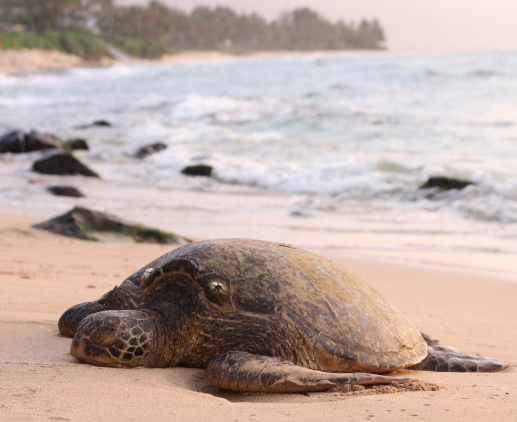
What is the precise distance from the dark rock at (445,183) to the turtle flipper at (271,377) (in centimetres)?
803

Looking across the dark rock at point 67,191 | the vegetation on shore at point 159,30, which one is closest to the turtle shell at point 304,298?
the dark rock at point 67,191

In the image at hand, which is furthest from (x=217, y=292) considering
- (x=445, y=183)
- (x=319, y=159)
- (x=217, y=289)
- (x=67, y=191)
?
(x=319, y=159)

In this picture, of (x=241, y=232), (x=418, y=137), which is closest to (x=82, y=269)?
(x=241, y=232)

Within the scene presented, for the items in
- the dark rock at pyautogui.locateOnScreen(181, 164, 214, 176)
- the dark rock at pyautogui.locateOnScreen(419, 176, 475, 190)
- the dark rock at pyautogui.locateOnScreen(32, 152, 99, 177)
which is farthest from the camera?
the dark rock at pyautogui.locateOnScreen(181, 164, 214, 176)

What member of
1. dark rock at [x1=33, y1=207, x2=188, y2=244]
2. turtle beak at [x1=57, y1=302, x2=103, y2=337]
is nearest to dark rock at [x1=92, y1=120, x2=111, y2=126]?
dark rock at [x1=33, y1=207, x2=188, y2=244]

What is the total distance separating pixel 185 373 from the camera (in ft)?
9.53

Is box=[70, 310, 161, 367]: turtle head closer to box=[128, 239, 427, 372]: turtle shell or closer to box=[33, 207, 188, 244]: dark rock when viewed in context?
box=[128, 239, 427, 372]: turtle shell

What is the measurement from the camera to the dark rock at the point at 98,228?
6.63 m

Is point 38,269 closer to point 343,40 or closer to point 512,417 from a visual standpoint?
point 512,417

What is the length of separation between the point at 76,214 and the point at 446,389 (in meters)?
4.86

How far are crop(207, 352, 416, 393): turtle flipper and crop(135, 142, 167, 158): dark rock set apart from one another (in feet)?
39.9

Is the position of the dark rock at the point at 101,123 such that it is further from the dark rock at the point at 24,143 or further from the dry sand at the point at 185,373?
the dry sand at the point at 185,373

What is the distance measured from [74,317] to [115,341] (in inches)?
25.4

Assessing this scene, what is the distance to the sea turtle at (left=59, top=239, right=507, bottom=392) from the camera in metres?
2.71
